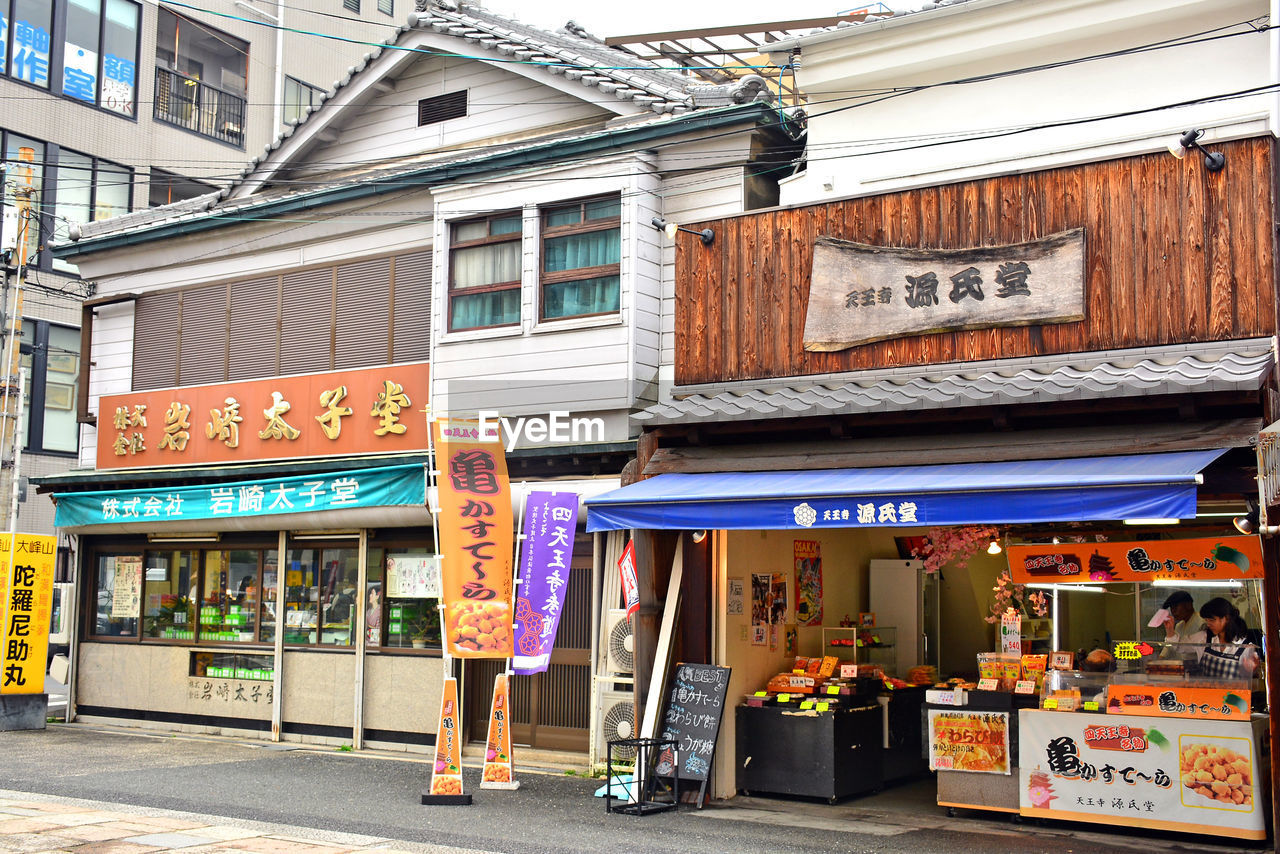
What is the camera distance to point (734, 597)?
12.2 m

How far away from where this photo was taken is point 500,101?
1592 cm

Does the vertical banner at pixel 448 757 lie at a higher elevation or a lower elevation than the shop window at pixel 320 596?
lower

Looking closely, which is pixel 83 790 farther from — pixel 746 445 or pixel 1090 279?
pixel 1090 279

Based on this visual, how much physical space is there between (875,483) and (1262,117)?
4946mm

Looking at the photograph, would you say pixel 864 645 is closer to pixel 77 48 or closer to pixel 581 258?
pixel 581 258

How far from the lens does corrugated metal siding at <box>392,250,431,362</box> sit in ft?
51.1

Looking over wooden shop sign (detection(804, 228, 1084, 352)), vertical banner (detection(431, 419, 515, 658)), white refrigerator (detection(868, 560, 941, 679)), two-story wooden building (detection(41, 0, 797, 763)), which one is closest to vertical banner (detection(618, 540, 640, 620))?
vertical banner (detection(431, 419, 515, 658))

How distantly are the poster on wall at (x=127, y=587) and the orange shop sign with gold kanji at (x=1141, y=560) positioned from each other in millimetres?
12729

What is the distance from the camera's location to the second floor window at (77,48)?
27.0 m

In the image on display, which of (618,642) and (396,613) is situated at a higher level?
(396,613)

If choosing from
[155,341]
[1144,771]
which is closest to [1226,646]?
[1144,771]

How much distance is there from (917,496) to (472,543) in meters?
4.44

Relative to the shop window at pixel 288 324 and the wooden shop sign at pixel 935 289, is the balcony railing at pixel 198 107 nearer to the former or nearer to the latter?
the shop window at pixel 288 324

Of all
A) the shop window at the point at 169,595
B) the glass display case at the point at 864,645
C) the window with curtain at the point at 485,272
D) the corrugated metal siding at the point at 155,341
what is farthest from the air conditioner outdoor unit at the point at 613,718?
the corrugated metal siding at the point at 155,341
